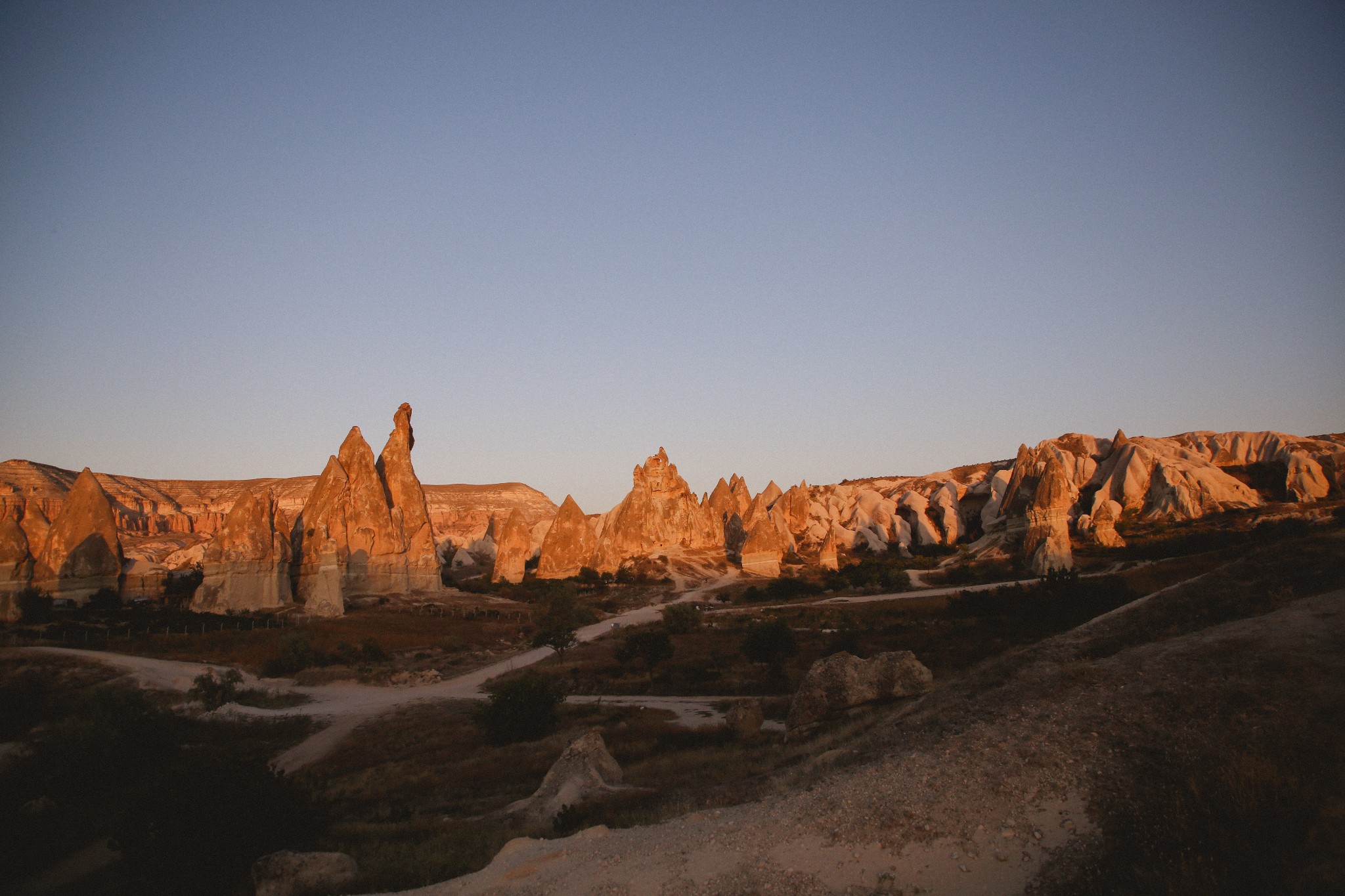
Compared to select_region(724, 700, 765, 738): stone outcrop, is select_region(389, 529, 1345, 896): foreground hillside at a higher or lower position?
higher

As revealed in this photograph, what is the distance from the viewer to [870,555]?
69.4m

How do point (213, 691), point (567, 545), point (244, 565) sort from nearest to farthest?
point (213, 691), point (244, 565), point (567, 545)

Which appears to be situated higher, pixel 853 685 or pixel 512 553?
pixel 512 553

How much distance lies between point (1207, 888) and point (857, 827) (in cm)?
239

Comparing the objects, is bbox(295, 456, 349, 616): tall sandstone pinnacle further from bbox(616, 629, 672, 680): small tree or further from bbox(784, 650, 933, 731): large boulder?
bbox(784, 650, 933, 731): large boulder

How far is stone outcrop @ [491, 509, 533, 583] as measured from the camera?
2544 inches

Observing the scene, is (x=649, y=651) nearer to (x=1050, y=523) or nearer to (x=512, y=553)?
(x=1050, y=523)

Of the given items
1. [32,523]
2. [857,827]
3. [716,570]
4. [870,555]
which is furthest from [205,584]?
[870,555]

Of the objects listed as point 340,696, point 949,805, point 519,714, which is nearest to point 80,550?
point 340,696

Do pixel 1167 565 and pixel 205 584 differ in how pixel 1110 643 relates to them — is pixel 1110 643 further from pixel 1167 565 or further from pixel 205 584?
pixel 205 584

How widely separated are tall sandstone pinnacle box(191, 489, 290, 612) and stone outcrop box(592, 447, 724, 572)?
3345 cm

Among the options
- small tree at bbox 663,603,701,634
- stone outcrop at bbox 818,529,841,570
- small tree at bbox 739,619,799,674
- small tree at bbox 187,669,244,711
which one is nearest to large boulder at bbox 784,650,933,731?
small tree at bbox 739,619,799,674

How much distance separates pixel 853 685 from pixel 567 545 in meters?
56.2

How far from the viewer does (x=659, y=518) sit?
7425 centimetres
